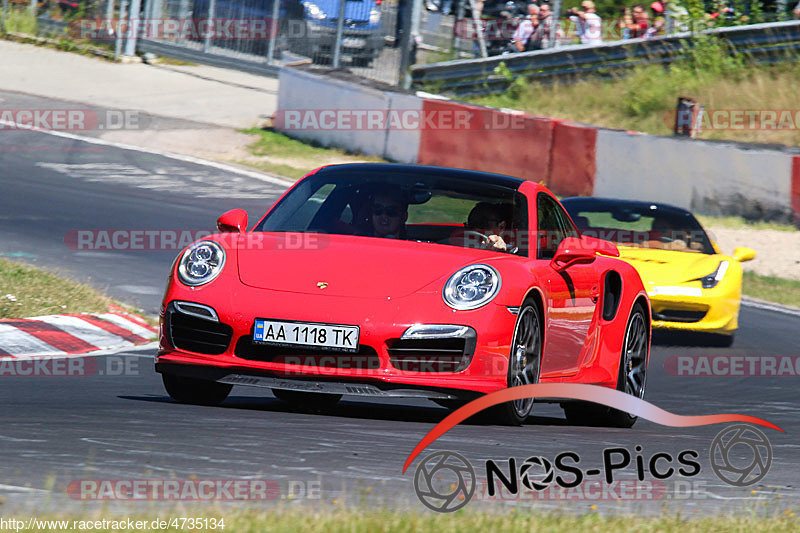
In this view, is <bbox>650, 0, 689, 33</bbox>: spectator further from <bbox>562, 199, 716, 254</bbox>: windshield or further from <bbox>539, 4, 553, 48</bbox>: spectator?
<bbox>562, 199, 716, 254</bbox>: windshield

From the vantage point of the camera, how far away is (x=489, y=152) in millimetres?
20594

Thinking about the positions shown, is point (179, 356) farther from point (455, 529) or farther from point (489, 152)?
point (489, 152)

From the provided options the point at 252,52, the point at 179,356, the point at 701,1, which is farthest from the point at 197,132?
the point at 179,356

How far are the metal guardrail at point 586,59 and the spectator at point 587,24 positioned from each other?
0.69 ft

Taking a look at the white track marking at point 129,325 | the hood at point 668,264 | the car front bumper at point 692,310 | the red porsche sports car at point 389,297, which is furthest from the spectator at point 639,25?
the red porsche sports car at point 389,297

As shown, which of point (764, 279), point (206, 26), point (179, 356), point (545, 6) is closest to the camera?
point (179, 356)

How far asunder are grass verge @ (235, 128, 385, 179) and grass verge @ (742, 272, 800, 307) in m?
7.69

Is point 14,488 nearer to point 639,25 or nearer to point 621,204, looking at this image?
point 621,204

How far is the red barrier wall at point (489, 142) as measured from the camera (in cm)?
2009

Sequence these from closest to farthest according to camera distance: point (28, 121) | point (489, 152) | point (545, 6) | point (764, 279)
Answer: point (764, 279) → point (489, 152) → point (28, 121) → point (545, 6)

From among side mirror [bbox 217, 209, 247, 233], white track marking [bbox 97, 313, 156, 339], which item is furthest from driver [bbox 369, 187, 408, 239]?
white track marking [bbox 97, 313, 156, 339]

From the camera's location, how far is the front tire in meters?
6.19

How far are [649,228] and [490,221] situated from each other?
20.6ft

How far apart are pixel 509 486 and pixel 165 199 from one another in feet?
44.4
